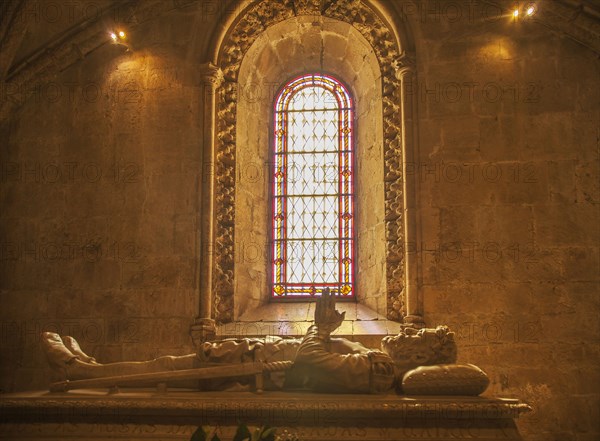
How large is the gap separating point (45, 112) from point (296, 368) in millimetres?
4991

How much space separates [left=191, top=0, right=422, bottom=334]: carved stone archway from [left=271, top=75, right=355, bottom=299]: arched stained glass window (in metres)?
0.83

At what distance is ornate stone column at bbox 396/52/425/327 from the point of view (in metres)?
7.51

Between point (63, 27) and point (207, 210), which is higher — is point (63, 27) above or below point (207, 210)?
above

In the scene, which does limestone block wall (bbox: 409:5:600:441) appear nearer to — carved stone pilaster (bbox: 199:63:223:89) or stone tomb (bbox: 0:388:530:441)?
carved stone pilaster (bbox: 199:63:223:89)

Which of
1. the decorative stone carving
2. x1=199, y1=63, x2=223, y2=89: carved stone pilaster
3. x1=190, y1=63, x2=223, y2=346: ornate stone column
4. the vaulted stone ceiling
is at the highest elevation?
the decorative stone carving

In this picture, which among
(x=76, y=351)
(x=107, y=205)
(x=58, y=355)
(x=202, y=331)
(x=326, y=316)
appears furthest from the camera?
(x=107, y=205)

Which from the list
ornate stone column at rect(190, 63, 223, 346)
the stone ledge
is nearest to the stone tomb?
the stone ledge

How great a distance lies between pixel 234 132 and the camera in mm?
8492

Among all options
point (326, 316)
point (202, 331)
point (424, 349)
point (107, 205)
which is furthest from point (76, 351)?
point (107, 205)

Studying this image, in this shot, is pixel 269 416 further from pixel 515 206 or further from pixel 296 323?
pixel 515 206

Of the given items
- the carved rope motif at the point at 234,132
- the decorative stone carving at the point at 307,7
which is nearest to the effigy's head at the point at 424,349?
the carved rope motif at the point at 234,132

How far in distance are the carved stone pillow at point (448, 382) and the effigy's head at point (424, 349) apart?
0.19 metres

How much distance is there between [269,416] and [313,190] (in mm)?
4713

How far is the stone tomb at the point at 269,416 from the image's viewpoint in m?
4.44
